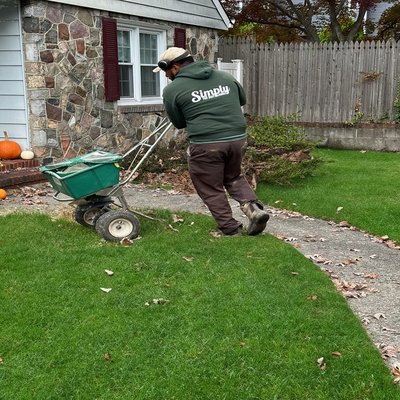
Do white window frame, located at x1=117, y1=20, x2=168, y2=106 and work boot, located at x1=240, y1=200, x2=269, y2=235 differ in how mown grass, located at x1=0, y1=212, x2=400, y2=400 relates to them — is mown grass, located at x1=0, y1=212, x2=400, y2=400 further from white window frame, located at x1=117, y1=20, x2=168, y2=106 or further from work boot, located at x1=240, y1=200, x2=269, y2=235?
white window frame, located at x1=117, y1=20, x2=168, y2=106

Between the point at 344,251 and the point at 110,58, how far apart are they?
6.13 metres

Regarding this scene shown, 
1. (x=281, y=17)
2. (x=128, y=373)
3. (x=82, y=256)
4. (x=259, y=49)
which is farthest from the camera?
(x=281, y=17)

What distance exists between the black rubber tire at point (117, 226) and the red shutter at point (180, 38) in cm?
717

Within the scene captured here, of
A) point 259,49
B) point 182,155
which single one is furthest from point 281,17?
point 182,155

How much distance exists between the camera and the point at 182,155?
34.1 ft

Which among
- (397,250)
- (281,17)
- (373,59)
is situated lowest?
(397,250)

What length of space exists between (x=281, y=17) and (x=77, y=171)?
16.8 meters

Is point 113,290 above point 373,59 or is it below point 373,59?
below

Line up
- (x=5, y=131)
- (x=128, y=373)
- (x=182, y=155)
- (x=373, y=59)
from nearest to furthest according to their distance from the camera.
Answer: (x=128, y=373) → (x=5, y=131) → (x=182, y=155) → (x=373, y=59)

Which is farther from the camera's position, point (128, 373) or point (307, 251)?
point (307, 251)

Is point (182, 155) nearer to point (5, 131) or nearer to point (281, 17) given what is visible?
point (5, 131)

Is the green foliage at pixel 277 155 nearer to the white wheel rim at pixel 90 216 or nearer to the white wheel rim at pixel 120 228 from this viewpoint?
the white wheel rim at pixel 90 216

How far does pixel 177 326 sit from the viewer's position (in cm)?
403

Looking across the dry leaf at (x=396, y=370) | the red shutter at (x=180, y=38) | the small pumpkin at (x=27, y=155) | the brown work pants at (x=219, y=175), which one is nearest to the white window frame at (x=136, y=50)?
the red shutter at (x=180, y=38)
